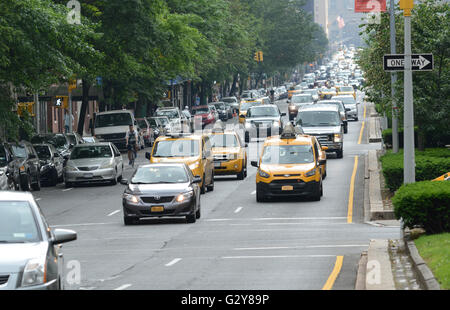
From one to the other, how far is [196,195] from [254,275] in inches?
394

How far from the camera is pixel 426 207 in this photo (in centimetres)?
1877

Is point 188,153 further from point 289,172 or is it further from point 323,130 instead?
point 323,130

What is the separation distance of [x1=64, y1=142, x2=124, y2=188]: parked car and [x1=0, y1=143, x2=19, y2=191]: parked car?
4.57 metres

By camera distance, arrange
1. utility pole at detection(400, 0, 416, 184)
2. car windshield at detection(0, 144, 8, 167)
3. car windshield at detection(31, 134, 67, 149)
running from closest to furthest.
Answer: utility pole at detection(400, 0, 416, 184) < car windshield at detection(0, 144, 8, 167) < car windshield at detection(31, 134, 67, 149)

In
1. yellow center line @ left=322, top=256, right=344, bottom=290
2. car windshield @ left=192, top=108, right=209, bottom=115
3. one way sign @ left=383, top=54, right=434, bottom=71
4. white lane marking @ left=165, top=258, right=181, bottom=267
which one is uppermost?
one way sign @ left=383, top=54, right=434, bottom=71

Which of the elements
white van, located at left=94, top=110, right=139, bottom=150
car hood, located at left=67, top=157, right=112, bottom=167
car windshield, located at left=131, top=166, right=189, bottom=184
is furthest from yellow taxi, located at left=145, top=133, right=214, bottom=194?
white van, located at left=94, top=110, right=139, bottom=150

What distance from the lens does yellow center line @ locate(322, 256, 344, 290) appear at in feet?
48.2

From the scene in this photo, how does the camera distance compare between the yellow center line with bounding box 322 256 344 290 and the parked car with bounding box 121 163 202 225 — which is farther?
the parked car with bounding box 121 163 202 225

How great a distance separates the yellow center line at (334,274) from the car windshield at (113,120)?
38.7m

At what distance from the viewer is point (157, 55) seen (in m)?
49.9

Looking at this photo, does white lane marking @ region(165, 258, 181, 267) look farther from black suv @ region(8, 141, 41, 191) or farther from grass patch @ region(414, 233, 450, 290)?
black suv @ region(8, 141, 41, 191)

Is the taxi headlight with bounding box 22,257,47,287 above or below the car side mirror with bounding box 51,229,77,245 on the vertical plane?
below

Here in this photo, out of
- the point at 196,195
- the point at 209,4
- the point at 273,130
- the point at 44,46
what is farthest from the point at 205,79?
the point at 196,195
